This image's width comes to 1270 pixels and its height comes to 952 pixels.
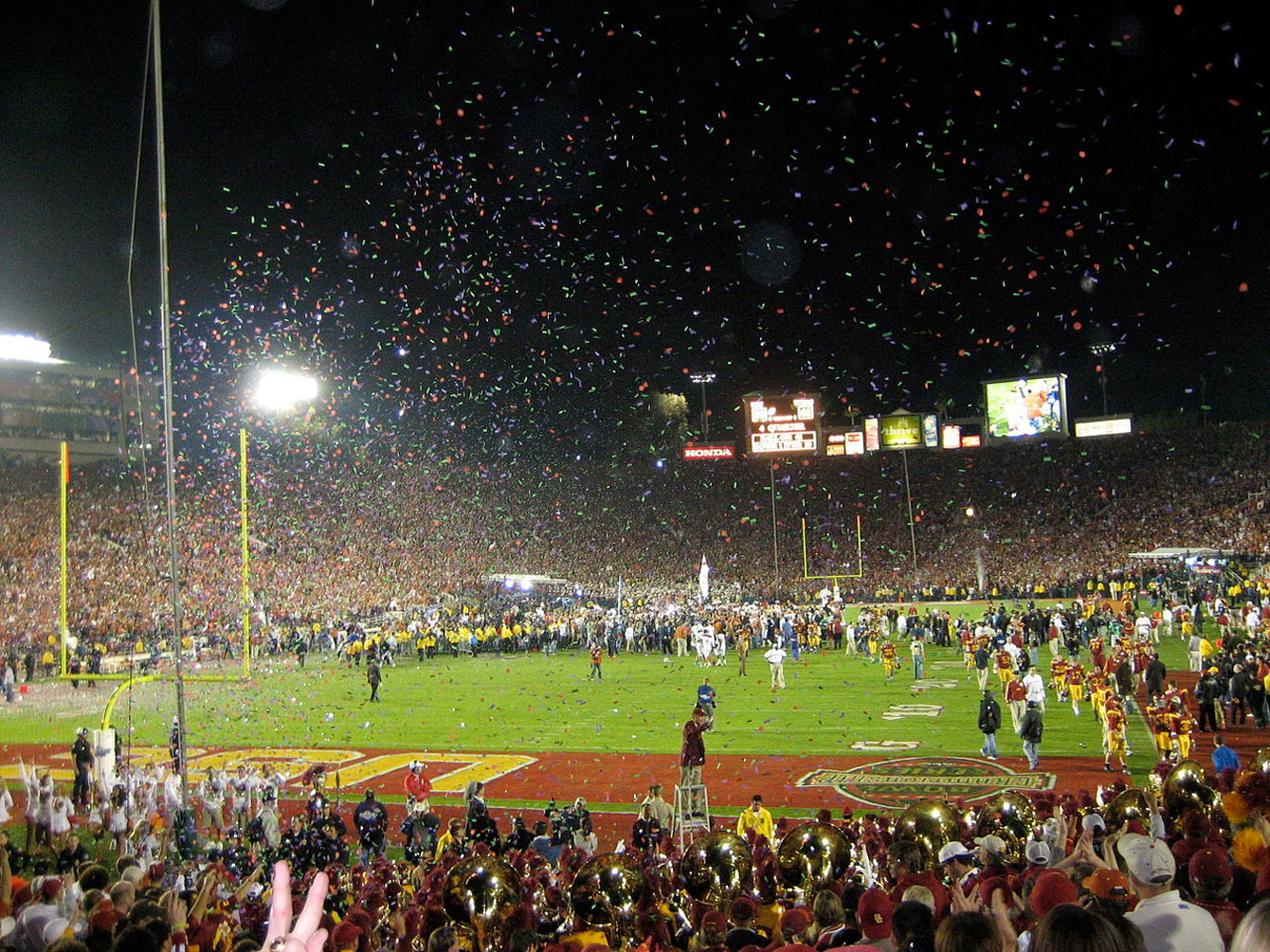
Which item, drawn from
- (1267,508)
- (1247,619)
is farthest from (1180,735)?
(1267,508)

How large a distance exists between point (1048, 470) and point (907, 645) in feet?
95.7

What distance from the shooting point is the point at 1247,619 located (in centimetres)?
2491

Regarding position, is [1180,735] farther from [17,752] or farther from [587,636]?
[587,636]

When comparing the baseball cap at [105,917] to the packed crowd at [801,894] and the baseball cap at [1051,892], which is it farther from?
the baseball cap at [1051,892]

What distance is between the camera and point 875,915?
3432 mm

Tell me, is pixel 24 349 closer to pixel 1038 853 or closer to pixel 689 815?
pixel 689 815

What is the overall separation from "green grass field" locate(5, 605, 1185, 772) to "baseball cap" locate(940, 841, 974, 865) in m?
10.0

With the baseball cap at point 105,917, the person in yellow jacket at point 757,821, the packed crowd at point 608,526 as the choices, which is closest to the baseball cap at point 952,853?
the person in yellow jacket at point 757,821

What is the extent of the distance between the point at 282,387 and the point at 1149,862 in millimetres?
35184

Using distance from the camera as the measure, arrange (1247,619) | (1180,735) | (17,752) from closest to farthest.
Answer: (1180,735) → (17,752) → (1247,619)

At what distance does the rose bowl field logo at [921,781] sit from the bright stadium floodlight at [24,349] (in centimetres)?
5290

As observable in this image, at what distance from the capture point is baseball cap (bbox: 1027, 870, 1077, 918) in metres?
3.07

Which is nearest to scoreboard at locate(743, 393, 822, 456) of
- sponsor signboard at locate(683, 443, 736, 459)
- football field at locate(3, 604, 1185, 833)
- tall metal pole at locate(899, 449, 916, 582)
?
tall metal pole at locate(899, 449, 916, 582)

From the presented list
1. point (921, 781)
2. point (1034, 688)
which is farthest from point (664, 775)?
point (1034, 688)
